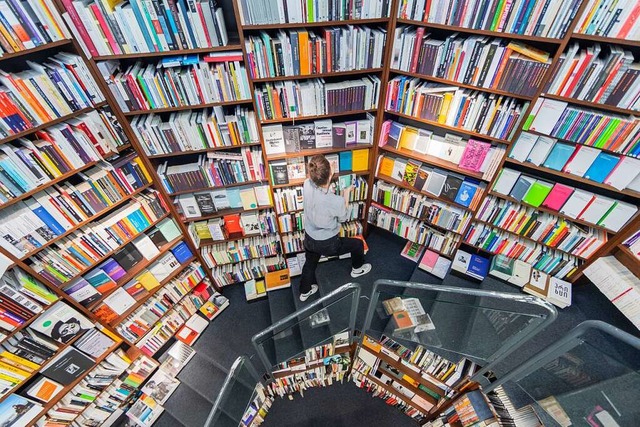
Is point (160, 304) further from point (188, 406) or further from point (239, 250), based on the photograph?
point (188, 406)

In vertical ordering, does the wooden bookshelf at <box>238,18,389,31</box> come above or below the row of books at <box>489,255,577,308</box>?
above

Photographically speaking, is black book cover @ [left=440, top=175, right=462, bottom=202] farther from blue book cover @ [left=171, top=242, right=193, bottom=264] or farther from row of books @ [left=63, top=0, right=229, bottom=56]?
blue book cover @ [left=171, top=242, right=193, bottom=264]

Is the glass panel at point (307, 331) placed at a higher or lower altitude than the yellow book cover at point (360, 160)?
lower

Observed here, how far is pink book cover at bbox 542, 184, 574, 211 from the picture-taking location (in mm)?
2631

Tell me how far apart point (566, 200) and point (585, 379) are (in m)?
1.45

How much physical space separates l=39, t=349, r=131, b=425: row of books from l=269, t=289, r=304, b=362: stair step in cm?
156

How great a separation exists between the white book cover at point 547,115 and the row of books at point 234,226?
2620mm

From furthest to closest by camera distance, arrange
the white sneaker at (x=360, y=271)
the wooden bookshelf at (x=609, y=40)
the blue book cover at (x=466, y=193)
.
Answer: the white sneaker at (x=360, y=271), the blue book cover at (x=466, y=193), the wooden bookshelf at (x=609, y=40)

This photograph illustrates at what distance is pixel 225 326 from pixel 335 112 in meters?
2.96

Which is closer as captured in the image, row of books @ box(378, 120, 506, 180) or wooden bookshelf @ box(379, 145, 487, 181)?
row of books @ box(378, 120, 506, 180)

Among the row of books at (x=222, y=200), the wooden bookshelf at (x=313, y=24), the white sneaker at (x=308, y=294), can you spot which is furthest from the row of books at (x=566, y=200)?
the row of books at (x=222, y=200)

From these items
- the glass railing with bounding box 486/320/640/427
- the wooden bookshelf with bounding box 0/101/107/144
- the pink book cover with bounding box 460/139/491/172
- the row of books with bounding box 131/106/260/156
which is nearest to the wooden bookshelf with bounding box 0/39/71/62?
the wooden bookshelf with bounding box 0/101/107/144

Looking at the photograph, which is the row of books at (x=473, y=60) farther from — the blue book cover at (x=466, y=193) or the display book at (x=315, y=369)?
the display book at (x=315, y=369)

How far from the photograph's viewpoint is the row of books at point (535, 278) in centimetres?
308
